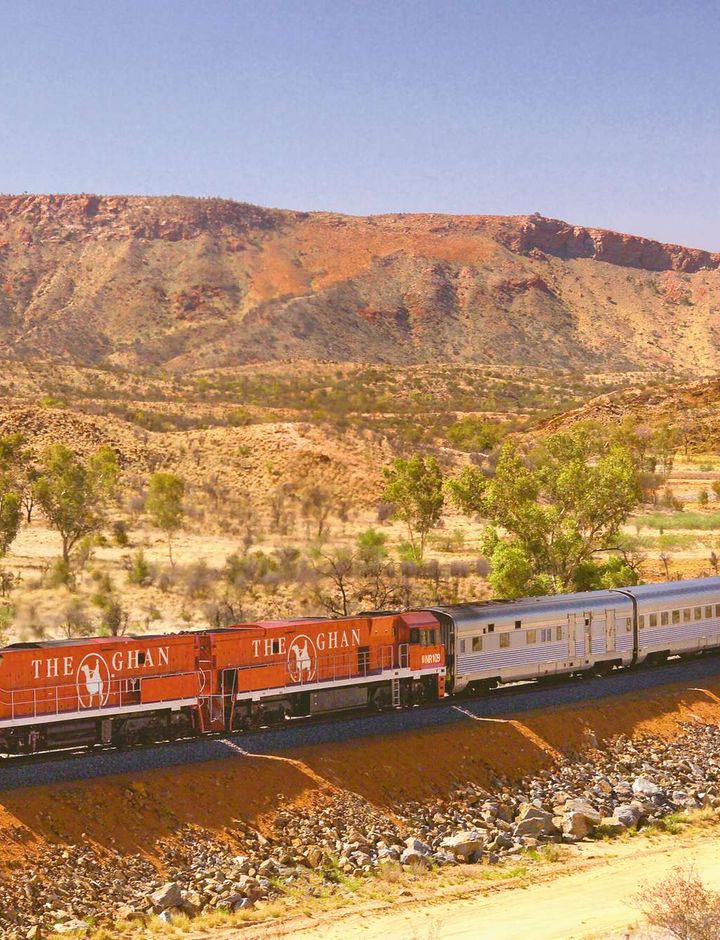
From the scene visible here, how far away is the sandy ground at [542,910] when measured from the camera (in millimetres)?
20266

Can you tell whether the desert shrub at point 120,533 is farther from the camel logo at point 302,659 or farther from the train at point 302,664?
the camel logo at point 302,659

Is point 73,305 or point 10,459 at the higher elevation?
point 73,305

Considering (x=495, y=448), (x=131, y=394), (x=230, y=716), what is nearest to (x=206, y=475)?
(x=495, y=448)

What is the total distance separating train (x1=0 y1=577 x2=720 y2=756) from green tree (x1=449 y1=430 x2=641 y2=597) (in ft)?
26.4

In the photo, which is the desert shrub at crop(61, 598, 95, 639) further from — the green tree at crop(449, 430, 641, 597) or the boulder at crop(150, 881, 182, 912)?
the boulder at crop(150, 881, 182, 912)

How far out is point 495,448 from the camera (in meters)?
88.0

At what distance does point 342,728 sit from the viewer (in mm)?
27000

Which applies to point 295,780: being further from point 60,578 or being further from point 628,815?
point 60,578

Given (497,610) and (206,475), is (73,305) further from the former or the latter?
(497,610)

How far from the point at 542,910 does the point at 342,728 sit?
705cm

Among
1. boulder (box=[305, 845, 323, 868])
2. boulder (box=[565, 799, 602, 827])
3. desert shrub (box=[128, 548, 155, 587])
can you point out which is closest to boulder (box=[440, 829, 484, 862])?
boulder (box=[305, 845, 323, 868])

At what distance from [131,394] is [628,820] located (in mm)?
83838

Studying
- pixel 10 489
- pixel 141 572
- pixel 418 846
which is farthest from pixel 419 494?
pixel 418 846

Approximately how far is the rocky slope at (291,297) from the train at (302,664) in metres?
117
